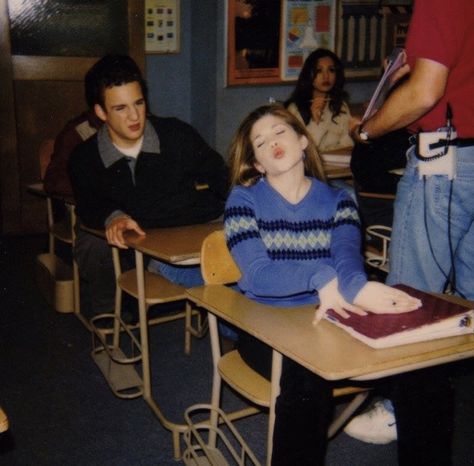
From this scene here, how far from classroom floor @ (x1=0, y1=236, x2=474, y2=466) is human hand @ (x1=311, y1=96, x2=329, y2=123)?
1851 millimetres

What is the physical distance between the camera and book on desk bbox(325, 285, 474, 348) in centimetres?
114

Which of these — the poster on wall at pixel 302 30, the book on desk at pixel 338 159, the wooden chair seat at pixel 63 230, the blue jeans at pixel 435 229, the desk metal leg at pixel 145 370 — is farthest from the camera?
the poster on wall at pixel 302 30

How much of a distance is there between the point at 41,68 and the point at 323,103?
7.28 feet

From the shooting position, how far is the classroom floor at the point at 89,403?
199cm

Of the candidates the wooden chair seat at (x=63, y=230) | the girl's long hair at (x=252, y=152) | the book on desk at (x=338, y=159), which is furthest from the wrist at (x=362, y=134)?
the wooden chair seat at (x=63, y=230)

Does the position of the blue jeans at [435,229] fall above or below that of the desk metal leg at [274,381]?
above

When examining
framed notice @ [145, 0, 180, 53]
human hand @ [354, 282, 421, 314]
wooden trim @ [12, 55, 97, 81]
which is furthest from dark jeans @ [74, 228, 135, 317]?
framed notice @ [145, 0, 180, 53]

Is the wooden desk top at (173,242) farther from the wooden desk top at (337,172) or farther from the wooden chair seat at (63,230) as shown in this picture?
the wooden chair seat at (63,230)

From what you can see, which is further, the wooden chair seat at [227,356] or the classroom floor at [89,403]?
the classroom floor at [89,403]

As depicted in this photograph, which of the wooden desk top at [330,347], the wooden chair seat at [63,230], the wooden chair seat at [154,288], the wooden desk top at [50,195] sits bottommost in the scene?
the wooden chair seat at [63,230]

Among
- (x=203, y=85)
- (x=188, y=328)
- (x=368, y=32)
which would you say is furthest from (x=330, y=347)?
(x=368, y=32)

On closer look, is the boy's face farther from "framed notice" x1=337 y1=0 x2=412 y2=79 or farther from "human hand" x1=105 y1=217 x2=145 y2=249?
"framed notice" x1=337 y1=0 x2=412 y2=79

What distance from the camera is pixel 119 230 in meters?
2.11

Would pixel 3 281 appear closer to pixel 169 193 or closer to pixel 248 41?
pixel 169 193
